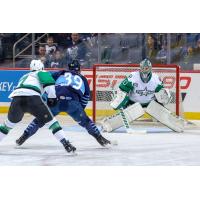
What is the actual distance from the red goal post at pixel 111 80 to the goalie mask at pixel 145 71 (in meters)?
1.10

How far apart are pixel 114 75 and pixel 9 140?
8.56 ft

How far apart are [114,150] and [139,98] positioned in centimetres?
167

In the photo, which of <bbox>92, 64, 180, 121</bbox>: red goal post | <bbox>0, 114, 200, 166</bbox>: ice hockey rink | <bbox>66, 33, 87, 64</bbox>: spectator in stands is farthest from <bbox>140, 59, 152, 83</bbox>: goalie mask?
<bbox>66, 33, 87, 64</bbox>: spectator in stands

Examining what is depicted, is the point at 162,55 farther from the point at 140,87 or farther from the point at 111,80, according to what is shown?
the point at 140,87

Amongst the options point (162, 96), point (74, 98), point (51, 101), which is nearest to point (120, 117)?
point (162, 96)

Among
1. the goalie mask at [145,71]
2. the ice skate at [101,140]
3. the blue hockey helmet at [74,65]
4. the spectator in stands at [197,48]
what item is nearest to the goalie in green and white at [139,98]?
the goalie mask at [145,71]

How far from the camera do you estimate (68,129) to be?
854 cm

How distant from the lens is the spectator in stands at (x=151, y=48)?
10.6m

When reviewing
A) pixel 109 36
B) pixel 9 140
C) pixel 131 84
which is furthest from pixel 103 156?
pixel 109 36

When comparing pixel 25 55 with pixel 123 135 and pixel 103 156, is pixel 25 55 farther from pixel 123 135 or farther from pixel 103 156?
pixel 103 156

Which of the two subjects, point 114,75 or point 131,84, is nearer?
point 131,84

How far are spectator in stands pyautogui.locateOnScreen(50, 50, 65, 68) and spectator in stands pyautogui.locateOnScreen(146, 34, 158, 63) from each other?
4.38ft

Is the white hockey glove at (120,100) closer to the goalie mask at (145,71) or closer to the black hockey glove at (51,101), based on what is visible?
the goalie mask at (145,71)

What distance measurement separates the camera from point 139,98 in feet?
27.0
